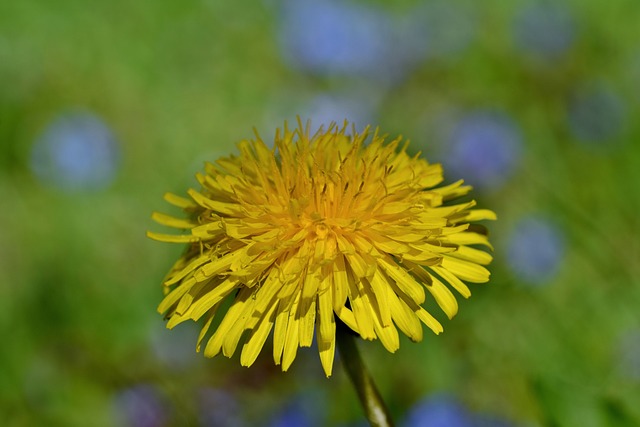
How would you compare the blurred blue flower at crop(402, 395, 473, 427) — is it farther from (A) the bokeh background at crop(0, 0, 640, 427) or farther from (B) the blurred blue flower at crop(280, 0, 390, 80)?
(B) the blurred blue flower at crop(280, 0, 390, 80)

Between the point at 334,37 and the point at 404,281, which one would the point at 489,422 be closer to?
the point at 404,281

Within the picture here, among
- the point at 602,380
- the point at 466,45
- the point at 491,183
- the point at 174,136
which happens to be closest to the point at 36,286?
the point at 174,136

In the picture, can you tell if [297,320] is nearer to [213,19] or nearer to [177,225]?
[177,225]

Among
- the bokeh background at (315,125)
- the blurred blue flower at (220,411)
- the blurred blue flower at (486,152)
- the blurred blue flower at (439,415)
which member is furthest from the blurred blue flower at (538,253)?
the blurred blue flower at (220,411)

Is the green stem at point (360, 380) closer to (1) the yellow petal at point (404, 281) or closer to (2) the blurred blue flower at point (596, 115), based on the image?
(1) the yellow petal at point (404, 281)

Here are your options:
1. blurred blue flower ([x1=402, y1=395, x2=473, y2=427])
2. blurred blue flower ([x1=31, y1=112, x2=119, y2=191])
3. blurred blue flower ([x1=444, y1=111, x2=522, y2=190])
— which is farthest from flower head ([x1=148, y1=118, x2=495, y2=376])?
blurred blue flower ([x1=31, y1=112, x2=119, y2=191])

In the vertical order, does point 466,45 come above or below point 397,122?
above
